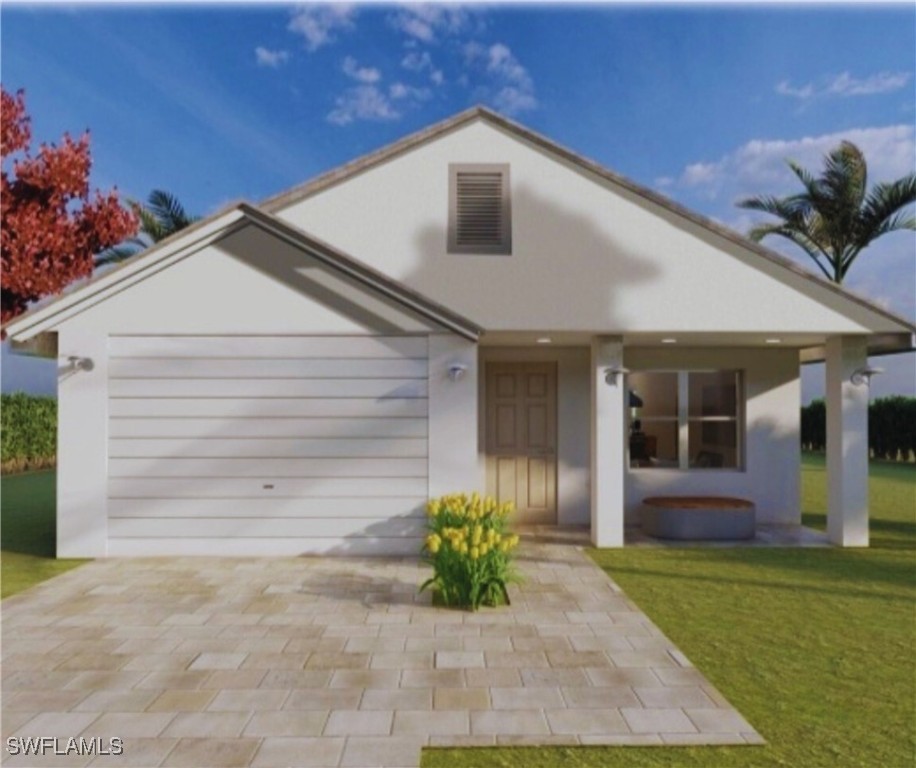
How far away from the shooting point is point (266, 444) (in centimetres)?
835

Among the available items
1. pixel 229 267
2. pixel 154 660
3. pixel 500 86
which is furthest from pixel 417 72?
pixel 154 660

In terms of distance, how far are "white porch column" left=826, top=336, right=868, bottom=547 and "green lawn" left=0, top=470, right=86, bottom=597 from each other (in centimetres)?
1097

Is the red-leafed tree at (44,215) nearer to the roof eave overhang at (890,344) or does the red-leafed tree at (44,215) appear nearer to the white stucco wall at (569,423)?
the white stucco wall at (569,423)

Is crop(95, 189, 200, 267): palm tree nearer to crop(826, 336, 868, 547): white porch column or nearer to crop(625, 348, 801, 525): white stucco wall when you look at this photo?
crop(625, 348, 801, 525): white stucco wall

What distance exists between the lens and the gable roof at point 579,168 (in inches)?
338

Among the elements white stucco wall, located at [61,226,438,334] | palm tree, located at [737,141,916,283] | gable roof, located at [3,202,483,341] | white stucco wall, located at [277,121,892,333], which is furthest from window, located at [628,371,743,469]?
palm tree, located at [737,141,916,283]

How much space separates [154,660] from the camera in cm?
484

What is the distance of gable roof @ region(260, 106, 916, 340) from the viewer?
8594mm

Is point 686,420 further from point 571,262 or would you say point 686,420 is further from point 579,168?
point 579,168

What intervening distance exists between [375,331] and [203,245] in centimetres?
260

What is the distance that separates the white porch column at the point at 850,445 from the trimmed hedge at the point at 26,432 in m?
22.2

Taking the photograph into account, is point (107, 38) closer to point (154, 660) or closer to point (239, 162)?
point (239, 162)

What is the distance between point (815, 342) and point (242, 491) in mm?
9397

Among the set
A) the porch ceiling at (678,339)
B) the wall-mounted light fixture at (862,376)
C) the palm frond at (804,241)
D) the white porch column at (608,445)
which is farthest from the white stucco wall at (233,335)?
the palm frond at (804,241)
